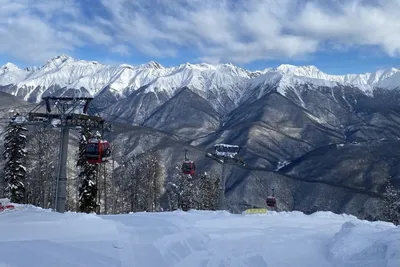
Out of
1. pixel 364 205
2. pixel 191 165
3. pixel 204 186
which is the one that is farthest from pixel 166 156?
pixel 191 165

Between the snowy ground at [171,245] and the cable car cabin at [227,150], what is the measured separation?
878 inches

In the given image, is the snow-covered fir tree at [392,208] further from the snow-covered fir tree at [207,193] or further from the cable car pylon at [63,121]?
the cable car pylon at [63,121]

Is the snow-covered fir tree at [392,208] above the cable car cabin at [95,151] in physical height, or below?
below

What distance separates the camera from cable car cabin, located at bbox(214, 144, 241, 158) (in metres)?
41.4

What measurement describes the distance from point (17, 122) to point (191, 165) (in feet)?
63.3

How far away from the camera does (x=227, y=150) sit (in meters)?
42.4

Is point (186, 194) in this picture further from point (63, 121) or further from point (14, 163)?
point (63, 121)

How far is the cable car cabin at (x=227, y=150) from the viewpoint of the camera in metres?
41.4

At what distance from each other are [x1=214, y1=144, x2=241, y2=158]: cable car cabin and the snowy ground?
22311mm

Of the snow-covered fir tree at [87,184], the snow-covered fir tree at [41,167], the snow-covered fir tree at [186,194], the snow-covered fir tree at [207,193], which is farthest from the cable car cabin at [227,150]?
the snow-covered fir tree at [41,167]

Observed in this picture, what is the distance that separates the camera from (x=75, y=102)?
82.4ft

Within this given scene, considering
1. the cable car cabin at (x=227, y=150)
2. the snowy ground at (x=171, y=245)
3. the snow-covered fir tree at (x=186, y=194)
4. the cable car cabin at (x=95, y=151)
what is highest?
the cable car cabin at (x=227, y=150)

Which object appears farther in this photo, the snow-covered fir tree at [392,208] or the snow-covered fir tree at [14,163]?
the snow-covered fir tree at [392,208]

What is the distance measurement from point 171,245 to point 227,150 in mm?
28401
